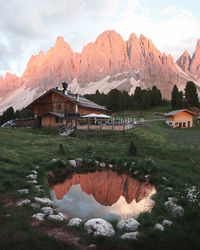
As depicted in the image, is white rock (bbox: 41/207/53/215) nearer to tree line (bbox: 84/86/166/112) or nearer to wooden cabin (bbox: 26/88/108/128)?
wooden cabin (bbox: 26/88/108/128)

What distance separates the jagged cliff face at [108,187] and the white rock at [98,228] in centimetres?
266

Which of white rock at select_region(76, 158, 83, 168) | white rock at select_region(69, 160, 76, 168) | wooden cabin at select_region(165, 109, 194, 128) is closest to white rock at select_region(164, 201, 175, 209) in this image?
white rock at select_region(69, 160, 76, 168)

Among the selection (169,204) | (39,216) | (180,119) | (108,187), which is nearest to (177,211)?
(169,204)

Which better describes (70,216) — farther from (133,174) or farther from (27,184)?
(133,174)

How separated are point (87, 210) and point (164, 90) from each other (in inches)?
6253

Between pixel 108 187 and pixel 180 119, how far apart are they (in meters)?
33.0

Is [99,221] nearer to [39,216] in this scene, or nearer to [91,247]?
[91,247]

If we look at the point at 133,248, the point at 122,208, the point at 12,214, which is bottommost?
the point at 122,208

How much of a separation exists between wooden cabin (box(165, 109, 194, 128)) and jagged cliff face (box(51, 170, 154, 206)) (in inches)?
1172

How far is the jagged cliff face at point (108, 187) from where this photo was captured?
9148mm

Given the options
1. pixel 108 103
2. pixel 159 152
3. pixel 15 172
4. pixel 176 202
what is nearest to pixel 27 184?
pixel 15 172

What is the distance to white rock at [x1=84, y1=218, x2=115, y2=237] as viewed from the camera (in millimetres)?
5400

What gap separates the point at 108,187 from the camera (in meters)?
10.4

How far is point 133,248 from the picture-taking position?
483 cm
